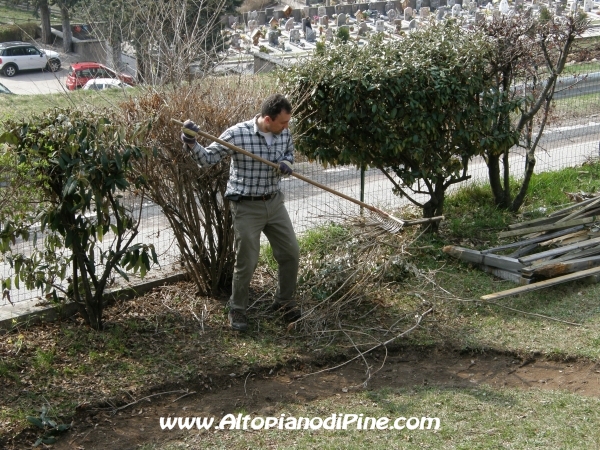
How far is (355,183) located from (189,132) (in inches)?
172

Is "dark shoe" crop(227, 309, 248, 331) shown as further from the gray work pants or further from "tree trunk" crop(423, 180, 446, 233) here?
"tree trunk" crop(423, 180, 446, 233)

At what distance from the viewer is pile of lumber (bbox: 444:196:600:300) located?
25.5 feet

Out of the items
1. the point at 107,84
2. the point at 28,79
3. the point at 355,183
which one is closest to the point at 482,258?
the point at 355,183

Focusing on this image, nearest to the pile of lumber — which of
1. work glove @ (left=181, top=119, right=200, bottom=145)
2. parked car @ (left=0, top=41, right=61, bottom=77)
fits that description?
work glove @ (left=181, top=119, right=200, bottom=145)

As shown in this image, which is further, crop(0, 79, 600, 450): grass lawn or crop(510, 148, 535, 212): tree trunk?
crop(510, 148, 535, 212): tree trunk

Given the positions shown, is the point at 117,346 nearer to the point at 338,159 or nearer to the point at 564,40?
the point at 338,159

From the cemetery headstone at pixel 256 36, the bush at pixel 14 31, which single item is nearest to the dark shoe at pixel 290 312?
the cemetery headstone at pixel 256 36

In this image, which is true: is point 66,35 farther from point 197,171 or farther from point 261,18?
point 197,171

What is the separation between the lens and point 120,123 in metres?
6.55

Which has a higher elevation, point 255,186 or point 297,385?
point 255,186

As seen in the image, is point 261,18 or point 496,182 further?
point 261,18

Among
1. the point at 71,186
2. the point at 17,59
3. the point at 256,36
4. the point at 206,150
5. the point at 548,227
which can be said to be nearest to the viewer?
the point at 71,186

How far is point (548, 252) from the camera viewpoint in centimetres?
808

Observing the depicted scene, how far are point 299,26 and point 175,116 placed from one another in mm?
30885
